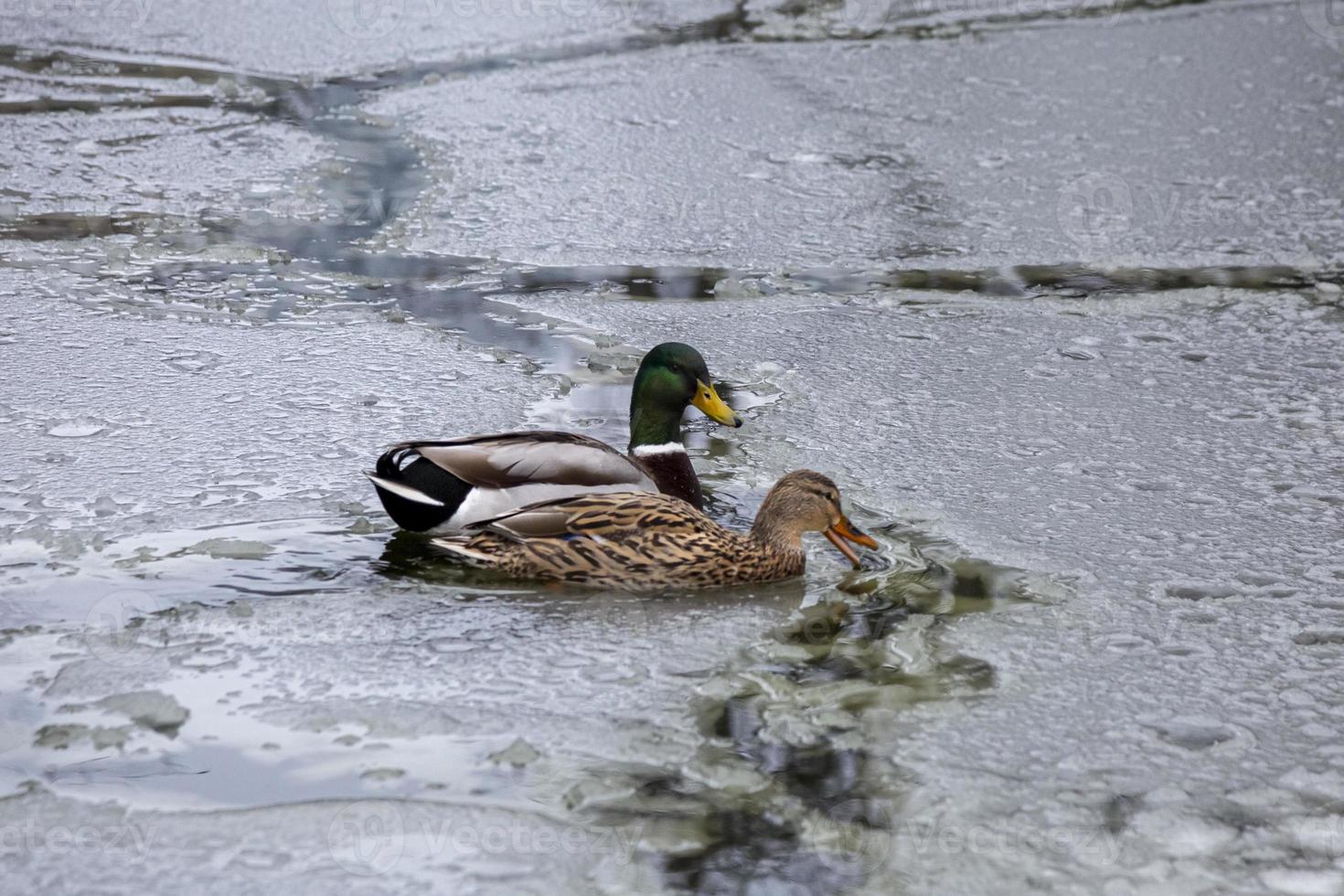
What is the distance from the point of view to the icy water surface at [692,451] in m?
2.76

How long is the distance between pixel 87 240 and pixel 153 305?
2.53 feet

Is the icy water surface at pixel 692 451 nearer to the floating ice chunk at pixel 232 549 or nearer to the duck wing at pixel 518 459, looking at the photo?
Answer: the floating ice chunk at pixel 232 549

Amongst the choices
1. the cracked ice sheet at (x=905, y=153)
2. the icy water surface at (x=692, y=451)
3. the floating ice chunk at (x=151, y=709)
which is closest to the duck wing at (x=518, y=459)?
the icy water surface at (x=692, y=451)

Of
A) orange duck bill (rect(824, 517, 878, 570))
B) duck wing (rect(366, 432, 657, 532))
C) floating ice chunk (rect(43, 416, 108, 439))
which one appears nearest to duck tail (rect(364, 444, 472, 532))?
duck wing (rect(366, 432, 657, 532))

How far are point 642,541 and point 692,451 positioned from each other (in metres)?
0.95

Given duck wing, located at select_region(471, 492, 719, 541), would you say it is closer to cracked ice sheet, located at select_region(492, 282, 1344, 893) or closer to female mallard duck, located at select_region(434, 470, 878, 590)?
female mallard duck, located at select_region(434, 470, 878, 590)

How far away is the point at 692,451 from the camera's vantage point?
4.57 metres

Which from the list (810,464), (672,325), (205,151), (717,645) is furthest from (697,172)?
(717,645)

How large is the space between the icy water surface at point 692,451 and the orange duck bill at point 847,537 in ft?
0.23

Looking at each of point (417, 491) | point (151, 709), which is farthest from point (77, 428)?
point (151, 709)

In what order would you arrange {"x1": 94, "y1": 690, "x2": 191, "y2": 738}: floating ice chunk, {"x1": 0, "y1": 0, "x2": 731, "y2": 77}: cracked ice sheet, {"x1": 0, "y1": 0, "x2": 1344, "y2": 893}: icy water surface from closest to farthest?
1. {"x1": 0, "y1": 0, "x2": 1344, "y2": 893}: icy water surface
2. {"x1": 94, "y1": 690, "x2": 191, "y2": 738}: floating ice chunk
3. {"x1": 0, "y1": 0, "x2": 731, "y2": 77}: cracked ice sheet

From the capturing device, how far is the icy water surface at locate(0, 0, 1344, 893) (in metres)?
2.76

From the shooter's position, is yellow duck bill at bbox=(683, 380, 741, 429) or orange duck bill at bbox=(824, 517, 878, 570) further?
yellow duck bill at bbox=(683, 380, 741, 429)

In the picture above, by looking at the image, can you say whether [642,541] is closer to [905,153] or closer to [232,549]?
[232,549]
